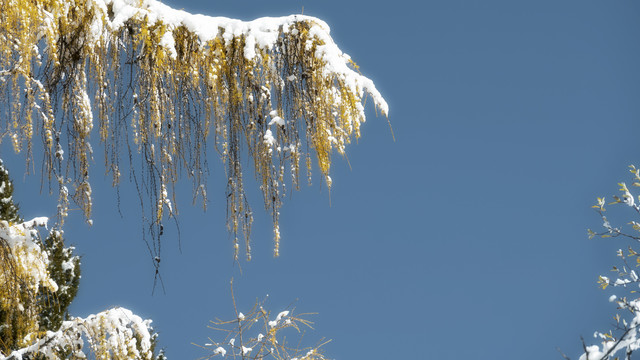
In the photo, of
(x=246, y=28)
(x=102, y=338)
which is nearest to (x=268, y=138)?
(x=246, y=28)

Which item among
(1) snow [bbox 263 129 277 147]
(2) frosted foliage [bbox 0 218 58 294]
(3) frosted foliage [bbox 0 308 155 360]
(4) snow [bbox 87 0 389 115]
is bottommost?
(3) frosted foliage [bbox 0 308 155 360]

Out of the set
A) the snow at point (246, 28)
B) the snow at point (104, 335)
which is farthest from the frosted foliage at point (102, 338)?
the snow at point (246, 28)

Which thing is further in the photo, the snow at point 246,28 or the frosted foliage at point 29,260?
the frosted foliage at point 29,260

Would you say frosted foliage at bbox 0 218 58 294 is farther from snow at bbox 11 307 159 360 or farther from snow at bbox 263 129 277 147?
snow at bbox 263 129 277 147

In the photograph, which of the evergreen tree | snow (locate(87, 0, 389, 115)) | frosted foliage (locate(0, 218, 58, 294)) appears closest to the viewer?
snow (locate(87, 0, 389, 115))

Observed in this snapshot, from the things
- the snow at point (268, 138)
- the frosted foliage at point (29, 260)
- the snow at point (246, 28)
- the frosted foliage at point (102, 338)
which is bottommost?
the frosted foliage at point (102, 338)

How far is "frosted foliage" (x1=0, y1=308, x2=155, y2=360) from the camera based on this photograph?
9.04ft

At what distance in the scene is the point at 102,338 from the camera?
111 inches

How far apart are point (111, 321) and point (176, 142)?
116cm

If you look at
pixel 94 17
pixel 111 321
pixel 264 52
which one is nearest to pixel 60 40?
pixel 94 17

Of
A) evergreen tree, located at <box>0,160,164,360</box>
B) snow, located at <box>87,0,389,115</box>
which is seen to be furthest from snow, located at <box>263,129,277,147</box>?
evergreen tree, located at <box>0,160,164,360</box>

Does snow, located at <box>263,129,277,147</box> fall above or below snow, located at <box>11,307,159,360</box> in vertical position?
above

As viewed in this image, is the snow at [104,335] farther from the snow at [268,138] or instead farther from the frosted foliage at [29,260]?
the snow at [268,138]

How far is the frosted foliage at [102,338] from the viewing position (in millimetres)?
2754
